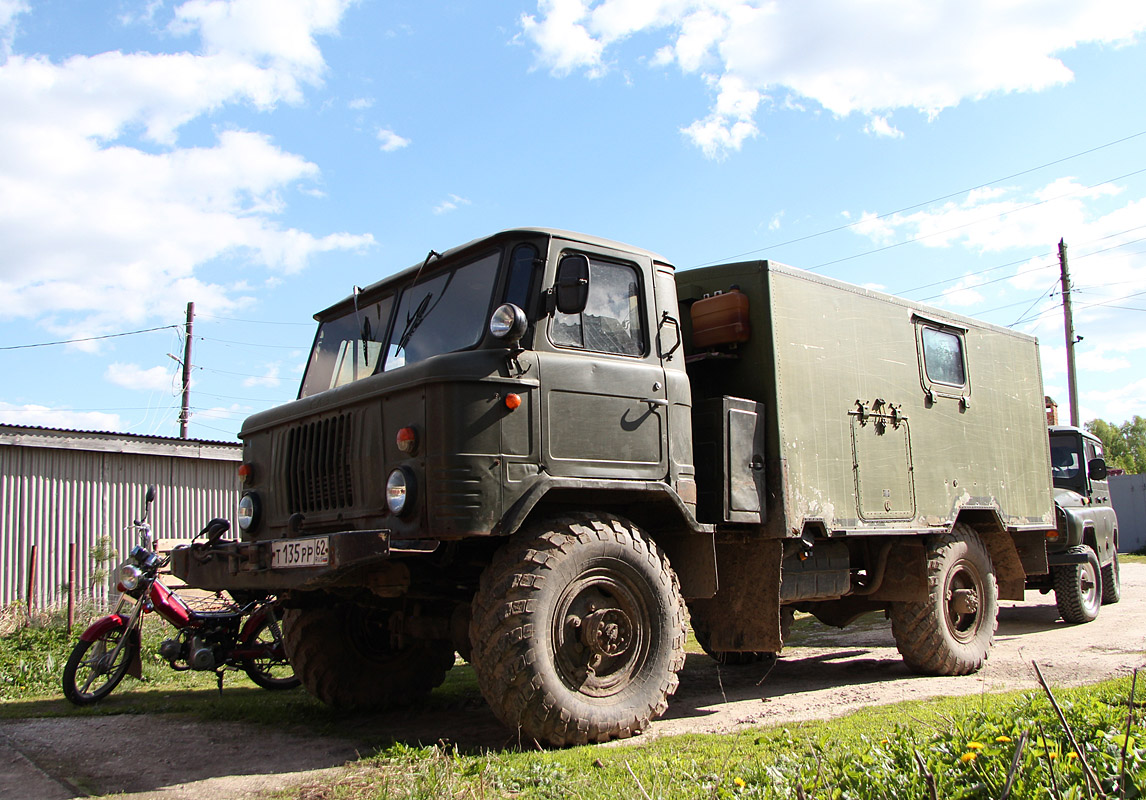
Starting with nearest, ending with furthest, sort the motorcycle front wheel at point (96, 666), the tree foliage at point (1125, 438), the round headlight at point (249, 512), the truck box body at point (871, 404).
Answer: the round headlight at point (249, 512)
the truck box body at point (871, 404)
the motorcycle front wheel at point (96, 666)
the tree foliage at point (1125, 438)

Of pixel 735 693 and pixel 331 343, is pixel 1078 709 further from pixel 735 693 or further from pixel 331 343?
pixel 331 343

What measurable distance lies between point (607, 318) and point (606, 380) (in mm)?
455

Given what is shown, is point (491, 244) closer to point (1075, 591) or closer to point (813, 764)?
point (813, 764)

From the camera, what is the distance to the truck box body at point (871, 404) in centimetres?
673

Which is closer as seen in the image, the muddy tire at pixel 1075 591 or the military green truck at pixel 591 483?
the military green truck at pixel 591 483

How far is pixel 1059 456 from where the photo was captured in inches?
508

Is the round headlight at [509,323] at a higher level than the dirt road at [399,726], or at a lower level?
higher

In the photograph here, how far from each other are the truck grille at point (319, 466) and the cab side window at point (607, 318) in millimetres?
1468

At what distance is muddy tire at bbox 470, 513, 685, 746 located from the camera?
16.0 feet

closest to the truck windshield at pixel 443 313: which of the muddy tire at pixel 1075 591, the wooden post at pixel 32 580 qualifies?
the wooden post at pixel 32 580

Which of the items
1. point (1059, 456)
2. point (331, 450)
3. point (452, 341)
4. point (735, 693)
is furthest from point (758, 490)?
point (1059, 456)

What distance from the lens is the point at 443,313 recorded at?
5.82m

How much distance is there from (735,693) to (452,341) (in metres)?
3.80

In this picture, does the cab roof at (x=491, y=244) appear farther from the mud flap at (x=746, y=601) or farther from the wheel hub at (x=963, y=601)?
the wheel hub at (x=963, y=601)
